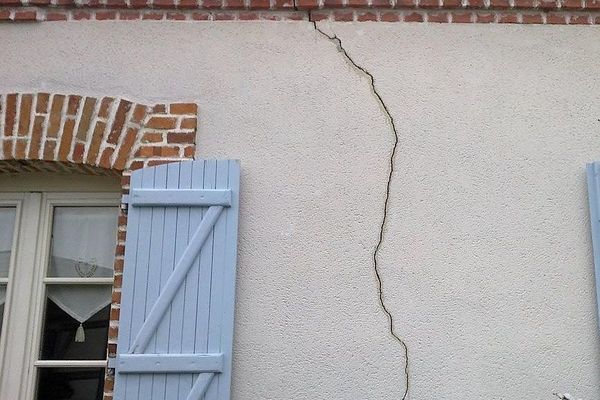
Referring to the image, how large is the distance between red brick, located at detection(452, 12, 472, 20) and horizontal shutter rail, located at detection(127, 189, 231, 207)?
145cm

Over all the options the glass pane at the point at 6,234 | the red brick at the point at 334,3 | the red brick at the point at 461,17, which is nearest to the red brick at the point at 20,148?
the glass pane at the point at 6,234

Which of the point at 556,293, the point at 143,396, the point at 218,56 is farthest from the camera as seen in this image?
the point at 218,56

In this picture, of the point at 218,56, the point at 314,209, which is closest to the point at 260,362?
the point at 314,209

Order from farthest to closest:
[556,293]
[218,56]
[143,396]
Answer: [218,56]
[556,293]
[143,396]

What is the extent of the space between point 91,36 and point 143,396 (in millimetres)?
1789

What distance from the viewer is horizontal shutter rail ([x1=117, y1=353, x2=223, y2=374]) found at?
3.22 meters

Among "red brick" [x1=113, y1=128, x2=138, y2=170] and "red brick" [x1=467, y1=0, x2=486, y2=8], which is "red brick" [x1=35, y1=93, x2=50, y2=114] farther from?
"red brick" [x1=467, y1=0, x2=486, y2=8]

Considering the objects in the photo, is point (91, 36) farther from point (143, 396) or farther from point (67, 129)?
point (143, 396)

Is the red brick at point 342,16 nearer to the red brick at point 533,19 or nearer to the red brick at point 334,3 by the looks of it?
the red brick at point 334,3

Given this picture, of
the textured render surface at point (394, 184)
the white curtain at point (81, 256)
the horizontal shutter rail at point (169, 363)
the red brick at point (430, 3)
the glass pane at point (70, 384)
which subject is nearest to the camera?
the horizontal shutter rail at point (169, 363)

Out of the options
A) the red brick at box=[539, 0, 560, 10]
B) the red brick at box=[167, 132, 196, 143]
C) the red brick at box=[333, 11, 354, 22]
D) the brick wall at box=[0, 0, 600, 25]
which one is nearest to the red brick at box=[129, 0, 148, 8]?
the brick wall at box=[0, 0, 600, 25]

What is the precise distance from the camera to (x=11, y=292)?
3.59 m

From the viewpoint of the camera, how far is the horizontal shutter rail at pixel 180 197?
3.40 metres

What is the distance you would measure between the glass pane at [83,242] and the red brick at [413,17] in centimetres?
174
